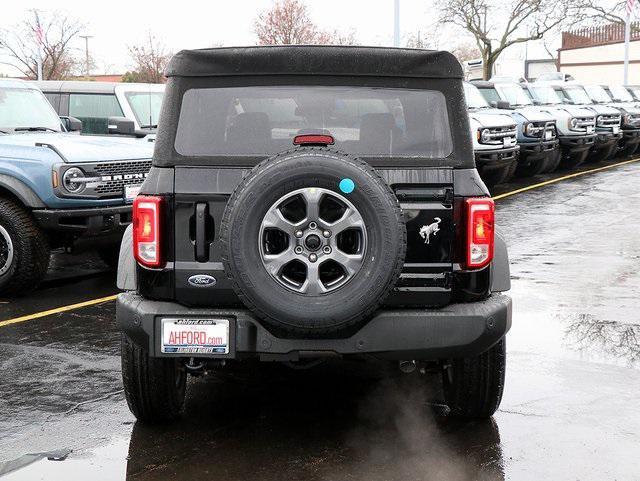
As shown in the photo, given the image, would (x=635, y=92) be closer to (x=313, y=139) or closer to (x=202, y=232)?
(x=313, y=139)

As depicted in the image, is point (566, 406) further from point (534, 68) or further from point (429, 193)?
point (534, 68)

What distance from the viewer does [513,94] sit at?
2067 cm

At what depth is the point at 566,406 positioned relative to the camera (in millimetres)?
5266

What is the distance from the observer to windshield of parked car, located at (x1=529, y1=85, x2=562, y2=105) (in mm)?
22188

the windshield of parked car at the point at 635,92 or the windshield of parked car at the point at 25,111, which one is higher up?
the windshield of parked car at the point at 635,92

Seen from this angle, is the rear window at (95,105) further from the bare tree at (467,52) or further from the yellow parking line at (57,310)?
the bare tree at (467,52)

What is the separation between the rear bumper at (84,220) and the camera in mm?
8055

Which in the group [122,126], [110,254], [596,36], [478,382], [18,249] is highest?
[596,36]

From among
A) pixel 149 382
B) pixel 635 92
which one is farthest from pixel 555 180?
pixel 149 382

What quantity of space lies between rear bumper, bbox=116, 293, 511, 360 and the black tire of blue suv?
400cm

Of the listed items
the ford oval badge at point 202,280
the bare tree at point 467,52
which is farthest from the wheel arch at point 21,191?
the bare tree at point 467,52

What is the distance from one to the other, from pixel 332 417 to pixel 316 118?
1577 mm

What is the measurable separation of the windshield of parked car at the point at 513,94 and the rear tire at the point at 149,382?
16341 millimetres

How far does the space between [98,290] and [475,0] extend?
130 ft
